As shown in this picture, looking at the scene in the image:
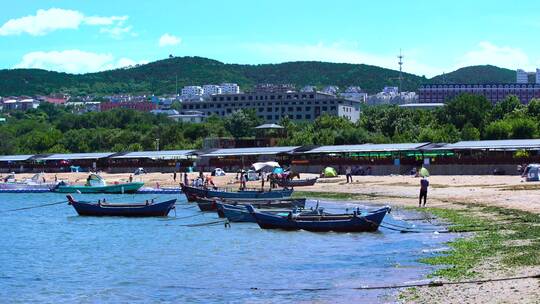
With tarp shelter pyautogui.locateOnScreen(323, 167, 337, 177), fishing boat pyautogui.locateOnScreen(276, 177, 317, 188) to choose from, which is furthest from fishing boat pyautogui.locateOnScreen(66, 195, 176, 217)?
tarp shelter pyautogui.locateOnScreen(323, 167, 337, 177)

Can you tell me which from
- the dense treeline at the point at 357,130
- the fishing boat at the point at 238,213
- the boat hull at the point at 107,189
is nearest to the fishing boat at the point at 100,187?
the boat hull at the point at 107,189

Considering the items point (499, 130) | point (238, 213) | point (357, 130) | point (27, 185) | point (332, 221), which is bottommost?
point (27, 185)

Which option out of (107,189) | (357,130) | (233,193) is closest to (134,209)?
(233,193)

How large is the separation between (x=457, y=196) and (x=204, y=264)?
2589cm

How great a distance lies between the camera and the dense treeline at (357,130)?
344 ft

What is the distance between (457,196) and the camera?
53.1 m

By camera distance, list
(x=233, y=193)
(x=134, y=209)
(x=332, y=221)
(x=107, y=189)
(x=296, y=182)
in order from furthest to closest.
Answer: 1. (x=107, y=189)
2. (x=296, y=182)
3. (x=233, y=193)
4. (x=134, y=209)
5. (x=332, y=221)

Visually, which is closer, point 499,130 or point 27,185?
point 27,185

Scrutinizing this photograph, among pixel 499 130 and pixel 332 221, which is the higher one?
pixel 499 130

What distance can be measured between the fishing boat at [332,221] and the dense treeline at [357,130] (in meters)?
62.4

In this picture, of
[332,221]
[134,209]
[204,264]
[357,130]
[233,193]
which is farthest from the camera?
[357,130]

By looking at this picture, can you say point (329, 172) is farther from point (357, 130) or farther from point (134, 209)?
point (357, 130)

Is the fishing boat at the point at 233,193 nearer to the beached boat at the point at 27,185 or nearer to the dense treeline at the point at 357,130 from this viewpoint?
the beached boat at the point at 27,185

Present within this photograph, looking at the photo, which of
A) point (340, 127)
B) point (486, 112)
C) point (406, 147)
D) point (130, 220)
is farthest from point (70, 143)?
point (130, 220)
